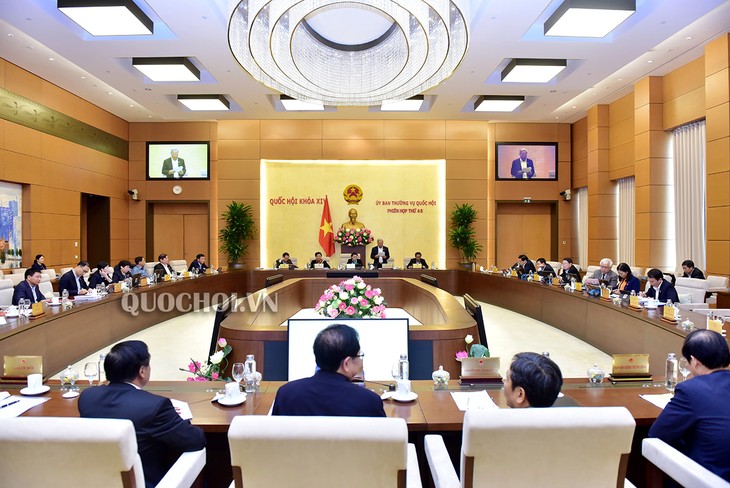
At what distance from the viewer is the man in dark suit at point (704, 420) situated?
1.56 meters

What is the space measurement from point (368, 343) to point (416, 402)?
0.64 metres

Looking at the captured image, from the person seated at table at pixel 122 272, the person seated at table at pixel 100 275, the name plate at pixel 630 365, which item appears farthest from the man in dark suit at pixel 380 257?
the name plate at pixel 630 365

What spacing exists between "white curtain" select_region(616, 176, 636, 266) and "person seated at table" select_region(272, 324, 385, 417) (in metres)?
10.0

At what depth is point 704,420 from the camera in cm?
160

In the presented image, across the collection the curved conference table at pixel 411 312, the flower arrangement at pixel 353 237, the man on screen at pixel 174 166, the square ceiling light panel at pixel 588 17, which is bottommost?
the curved conference table at pixel 411 312

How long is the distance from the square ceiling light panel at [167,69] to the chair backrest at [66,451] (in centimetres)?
766

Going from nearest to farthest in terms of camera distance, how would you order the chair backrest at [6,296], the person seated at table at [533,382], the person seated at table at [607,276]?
the person seated at table at [533,382], the chair backrest at [6,296], the person seated at table at [607,276]

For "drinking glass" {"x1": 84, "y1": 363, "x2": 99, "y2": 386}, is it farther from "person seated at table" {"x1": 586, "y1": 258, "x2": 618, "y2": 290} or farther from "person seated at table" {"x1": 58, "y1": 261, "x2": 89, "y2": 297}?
"person seated at table" {"x1": 586, "y1": 258, "x2": 618, "y2": 290}

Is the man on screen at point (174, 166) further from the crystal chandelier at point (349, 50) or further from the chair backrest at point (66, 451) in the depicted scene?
the chair backrest at point (66, 451)

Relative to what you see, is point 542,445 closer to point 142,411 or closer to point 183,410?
point 142,411

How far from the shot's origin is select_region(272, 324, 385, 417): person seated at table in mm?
1539

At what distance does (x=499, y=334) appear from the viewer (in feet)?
20.9

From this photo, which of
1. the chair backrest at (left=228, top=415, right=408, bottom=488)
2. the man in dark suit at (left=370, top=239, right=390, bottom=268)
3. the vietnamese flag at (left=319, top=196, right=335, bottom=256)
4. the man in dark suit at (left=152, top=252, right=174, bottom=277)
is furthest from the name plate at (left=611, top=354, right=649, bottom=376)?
the vietnamese flag at (left=319, top=196, right=335, bottom=256)

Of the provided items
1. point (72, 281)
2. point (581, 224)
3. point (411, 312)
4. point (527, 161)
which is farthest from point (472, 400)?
point (581, 224)
